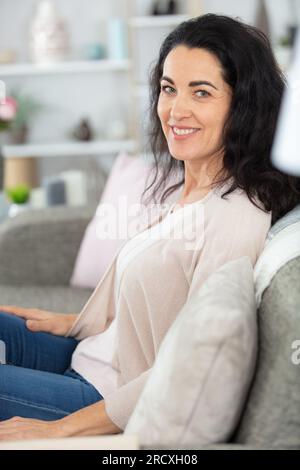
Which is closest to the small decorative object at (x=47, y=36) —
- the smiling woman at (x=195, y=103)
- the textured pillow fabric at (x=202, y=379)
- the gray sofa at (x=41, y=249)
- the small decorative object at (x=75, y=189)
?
the small decorative object at (x=75, y=189)

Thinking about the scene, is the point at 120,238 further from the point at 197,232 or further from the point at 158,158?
the point at 197,232

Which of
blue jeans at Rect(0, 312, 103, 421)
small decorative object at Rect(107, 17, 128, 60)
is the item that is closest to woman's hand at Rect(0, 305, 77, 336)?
blue jeans at Rect(0, 312, 103, 421)

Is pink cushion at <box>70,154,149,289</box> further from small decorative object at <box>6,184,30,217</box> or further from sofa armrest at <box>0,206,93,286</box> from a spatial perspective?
small decorative object at <box>6,184,30,217</box>

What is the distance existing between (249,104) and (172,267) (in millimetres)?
274

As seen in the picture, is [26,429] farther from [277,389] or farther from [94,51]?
[94,51]

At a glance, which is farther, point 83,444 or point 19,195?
point 19,195

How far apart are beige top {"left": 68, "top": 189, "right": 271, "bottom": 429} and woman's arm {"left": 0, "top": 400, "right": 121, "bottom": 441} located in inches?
4.6

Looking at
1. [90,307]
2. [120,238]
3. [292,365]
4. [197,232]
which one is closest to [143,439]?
[292,365]

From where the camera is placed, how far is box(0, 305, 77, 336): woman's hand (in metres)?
1.51

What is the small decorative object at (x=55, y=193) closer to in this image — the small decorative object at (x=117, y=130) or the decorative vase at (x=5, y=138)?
the small decorative object at (x=117, y=130)

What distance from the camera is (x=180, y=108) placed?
4.19 ft

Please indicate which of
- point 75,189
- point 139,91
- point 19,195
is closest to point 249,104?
point 19,195

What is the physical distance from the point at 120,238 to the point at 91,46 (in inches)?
95.4

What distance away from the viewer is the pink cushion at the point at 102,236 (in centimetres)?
210
